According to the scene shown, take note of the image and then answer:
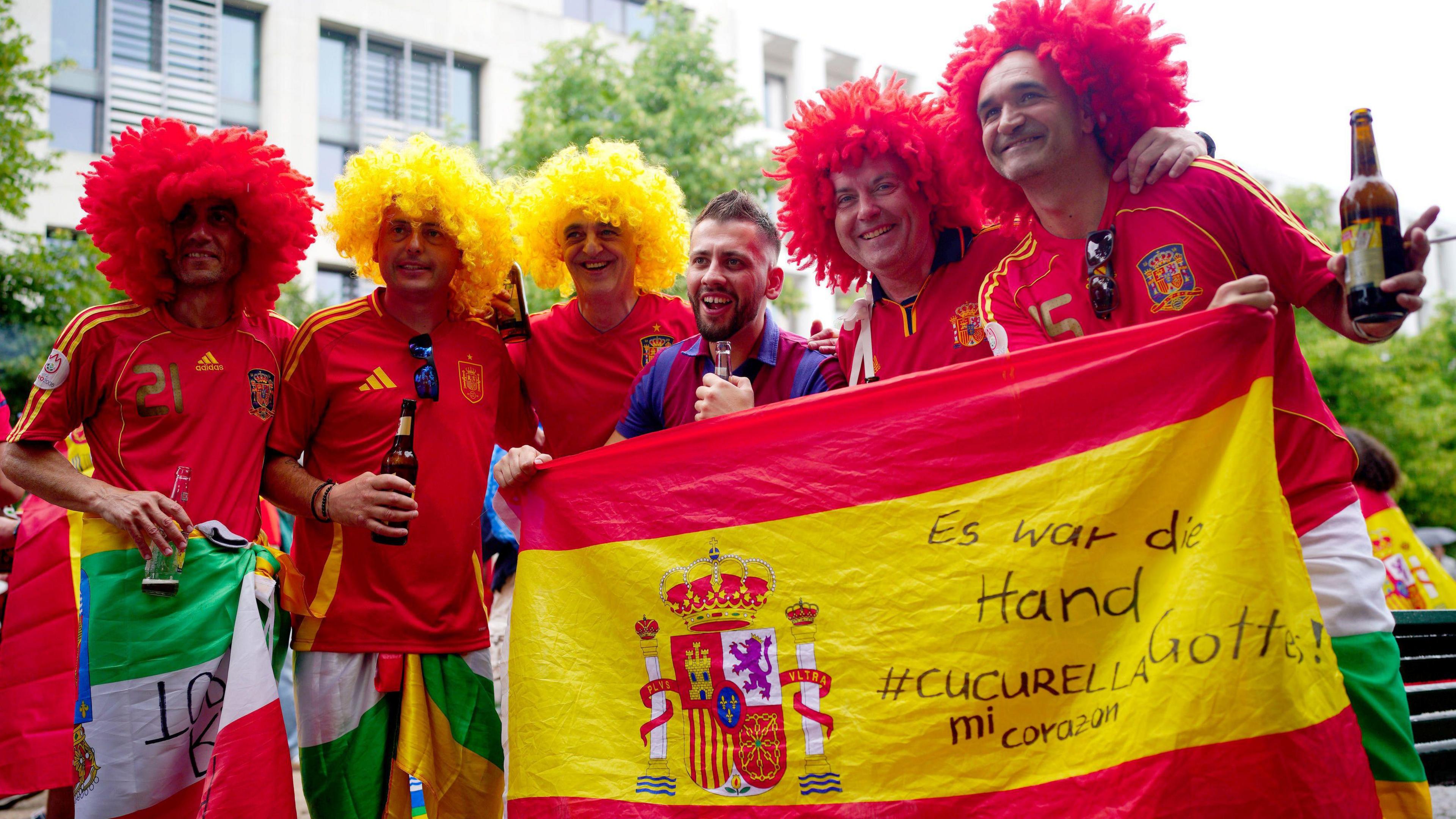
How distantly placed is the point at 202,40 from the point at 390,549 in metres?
20.7

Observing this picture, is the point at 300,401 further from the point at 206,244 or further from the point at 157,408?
the point at 206,244

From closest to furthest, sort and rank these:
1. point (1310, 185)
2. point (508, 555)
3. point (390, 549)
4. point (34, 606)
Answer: point (390, 549), point (34, 606), point (508, 555), point (1310, 185)

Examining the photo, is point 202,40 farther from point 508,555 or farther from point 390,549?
point 390,549

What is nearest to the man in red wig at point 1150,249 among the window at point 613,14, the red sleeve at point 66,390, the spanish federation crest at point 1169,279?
the spanish federation crest at point 1169,279

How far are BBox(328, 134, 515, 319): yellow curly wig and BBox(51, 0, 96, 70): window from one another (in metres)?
19.2

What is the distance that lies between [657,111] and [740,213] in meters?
12.6

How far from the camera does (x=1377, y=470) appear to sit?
22.9 feet

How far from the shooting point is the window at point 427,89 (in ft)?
76.0

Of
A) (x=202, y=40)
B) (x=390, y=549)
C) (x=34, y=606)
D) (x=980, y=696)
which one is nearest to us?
(x=980, y=696)

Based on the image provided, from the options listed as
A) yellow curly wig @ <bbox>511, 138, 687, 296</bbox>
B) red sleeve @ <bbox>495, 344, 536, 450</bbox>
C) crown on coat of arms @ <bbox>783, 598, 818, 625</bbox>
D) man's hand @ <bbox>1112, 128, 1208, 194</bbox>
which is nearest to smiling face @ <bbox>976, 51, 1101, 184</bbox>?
man's hand @ <bbox>1112, 128, 1208, 194</bbox>

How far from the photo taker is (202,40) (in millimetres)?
20438

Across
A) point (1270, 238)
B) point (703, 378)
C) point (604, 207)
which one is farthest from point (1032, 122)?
point (604, 207)

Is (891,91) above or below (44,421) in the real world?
above

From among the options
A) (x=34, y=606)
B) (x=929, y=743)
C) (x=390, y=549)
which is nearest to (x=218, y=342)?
(x=390, y=549)
